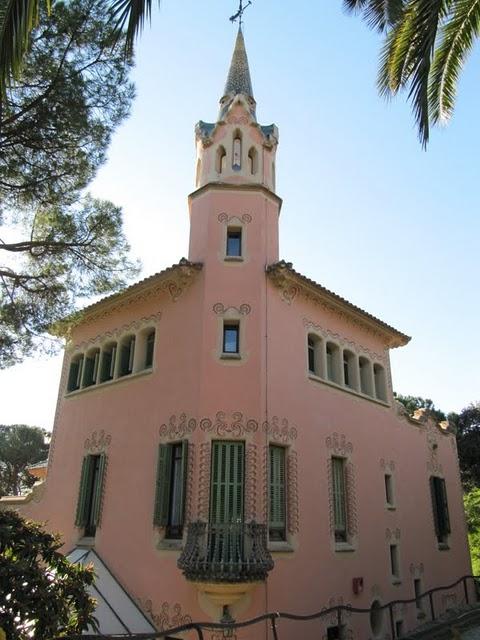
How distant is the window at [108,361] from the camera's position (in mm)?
14578

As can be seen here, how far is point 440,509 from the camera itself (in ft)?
58.5

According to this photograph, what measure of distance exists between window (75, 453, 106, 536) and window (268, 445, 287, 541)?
4606 mm

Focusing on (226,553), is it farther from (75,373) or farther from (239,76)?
(239,76)

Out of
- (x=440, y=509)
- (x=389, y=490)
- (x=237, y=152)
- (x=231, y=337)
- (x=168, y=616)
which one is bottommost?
(x=168, y=616)

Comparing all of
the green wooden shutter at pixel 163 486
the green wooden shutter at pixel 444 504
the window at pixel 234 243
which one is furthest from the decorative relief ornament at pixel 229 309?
the green wooden shutter at pixel 444 504

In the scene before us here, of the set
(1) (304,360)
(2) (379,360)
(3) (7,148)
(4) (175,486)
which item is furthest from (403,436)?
(3) (7,148)

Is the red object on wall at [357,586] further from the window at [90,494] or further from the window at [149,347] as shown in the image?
the window at [149,347]

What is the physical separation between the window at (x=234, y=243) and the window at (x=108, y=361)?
174 inches

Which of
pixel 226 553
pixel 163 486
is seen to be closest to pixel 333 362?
pixel 163 486

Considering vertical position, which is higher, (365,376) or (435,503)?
(365,376)

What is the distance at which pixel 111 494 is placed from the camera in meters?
12.5

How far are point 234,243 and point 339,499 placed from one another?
275 inches

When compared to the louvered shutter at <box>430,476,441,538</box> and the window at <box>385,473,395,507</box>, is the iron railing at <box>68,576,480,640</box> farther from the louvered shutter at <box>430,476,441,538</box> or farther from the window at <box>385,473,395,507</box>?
the window at <box>385,473,395,507</box>

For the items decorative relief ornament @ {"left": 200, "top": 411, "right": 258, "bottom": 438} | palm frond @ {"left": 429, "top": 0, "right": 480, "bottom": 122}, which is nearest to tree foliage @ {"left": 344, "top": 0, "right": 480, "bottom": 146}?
palm frond @ {"left": 429, "top": 0, "right": 480, "bottom": 122}
